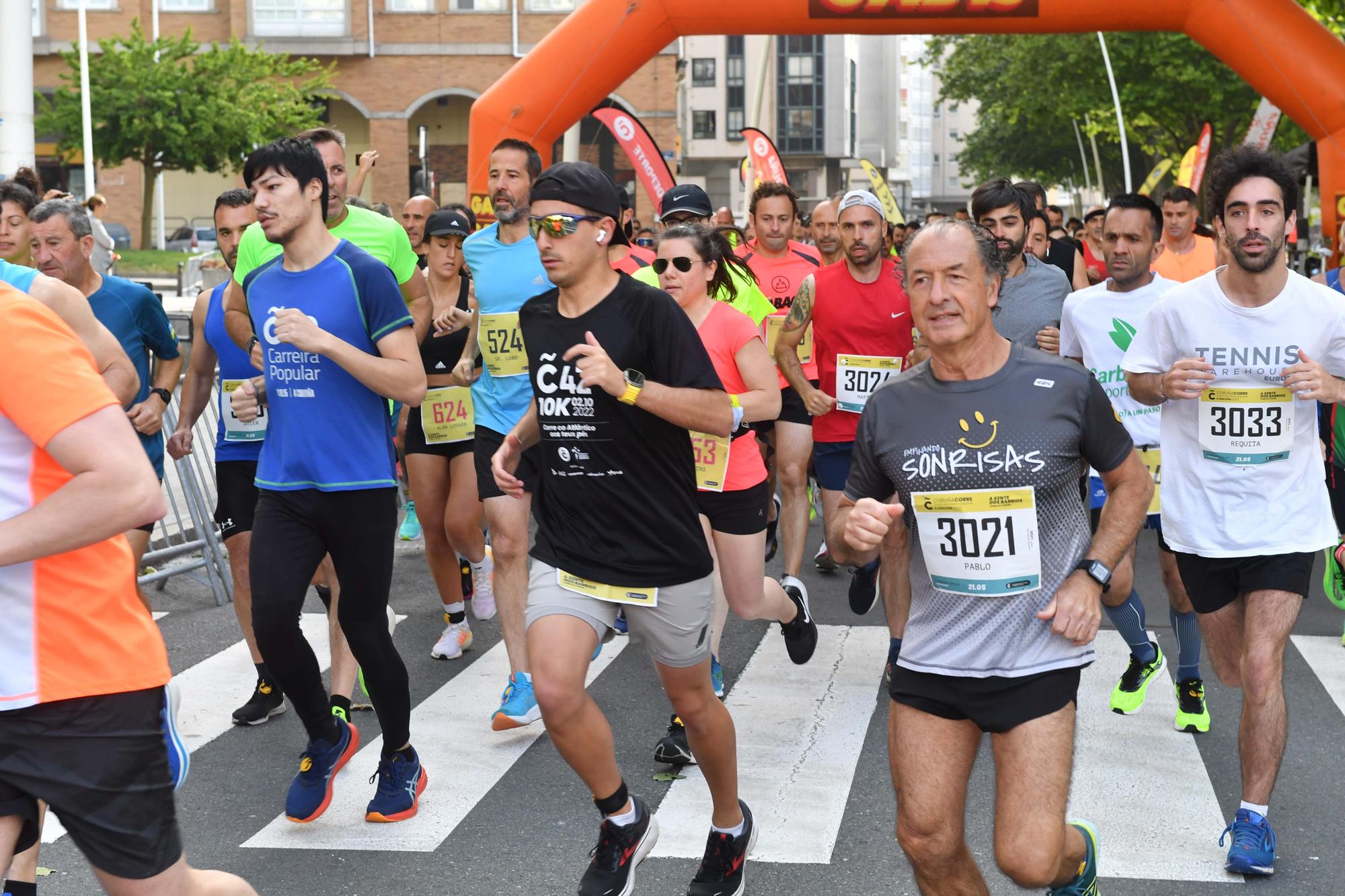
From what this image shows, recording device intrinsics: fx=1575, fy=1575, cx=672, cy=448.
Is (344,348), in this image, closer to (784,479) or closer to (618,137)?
(784,479)

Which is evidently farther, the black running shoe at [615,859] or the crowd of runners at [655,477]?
the black running shoe at [615,859]

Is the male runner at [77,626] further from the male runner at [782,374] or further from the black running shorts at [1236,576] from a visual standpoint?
the male runner at [782,374]

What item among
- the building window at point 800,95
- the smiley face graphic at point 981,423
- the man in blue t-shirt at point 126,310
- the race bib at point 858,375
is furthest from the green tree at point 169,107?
the building window at point 800,95

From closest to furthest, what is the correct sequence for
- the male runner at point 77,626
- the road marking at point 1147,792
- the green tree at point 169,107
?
the male runner at point 77,626, the road marking at point 1147,792, the green tree at point 169,107

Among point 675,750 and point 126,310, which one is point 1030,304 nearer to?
point 675,750

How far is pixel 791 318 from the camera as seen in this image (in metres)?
8.20

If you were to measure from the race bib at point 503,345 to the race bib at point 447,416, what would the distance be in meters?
0.77

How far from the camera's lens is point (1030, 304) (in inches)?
285

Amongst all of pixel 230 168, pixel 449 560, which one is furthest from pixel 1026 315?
pixel 230 168

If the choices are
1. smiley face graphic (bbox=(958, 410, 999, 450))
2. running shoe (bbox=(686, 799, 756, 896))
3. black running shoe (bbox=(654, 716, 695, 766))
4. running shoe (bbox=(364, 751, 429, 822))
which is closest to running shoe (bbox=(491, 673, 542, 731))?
black running shoe (bbox=(654, 716, 695, 766))

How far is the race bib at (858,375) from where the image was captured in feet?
25.7

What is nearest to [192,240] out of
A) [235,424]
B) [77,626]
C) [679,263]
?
[235,424]

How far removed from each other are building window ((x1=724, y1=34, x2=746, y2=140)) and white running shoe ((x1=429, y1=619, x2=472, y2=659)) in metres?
85.9

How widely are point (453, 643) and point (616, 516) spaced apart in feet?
11.2
